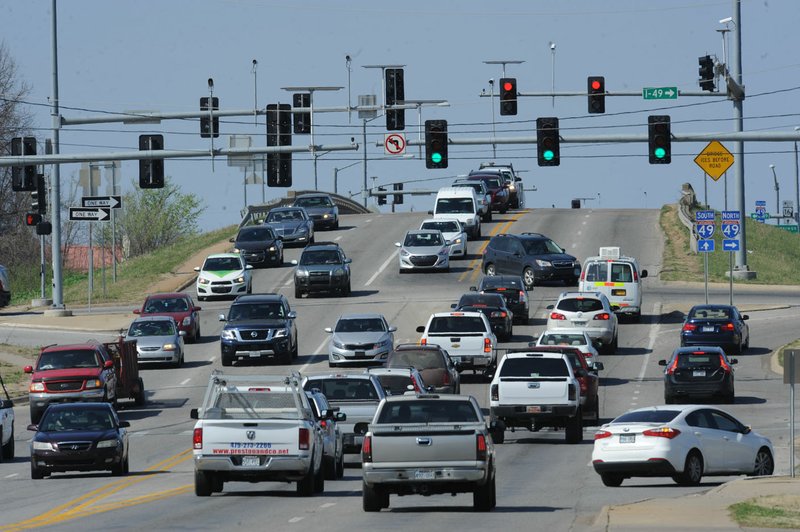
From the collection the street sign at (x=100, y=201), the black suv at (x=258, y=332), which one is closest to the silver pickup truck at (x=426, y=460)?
the black suv at (x=258, y=332)

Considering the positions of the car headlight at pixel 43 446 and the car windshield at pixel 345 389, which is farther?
the car windshield at pixel 345 389

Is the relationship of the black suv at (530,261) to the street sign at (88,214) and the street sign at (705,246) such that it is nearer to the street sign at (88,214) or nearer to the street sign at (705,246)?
the street sign at (705,246)

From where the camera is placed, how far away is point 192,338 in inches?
1996

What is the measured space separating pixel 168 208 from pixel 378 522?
381ft

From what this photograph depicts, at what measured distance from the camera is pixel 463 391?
135 ft

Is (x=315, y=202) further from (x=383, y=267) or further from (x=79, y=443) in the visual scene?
(x=79, y=443)

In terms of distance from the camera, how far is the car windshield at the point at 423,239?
2462 inches

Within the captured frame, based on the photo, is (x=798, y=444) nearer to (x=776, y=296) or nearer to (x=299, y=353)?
(x=299, y=353)

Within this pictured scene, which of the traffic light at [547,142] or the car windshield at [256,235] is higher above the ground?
the traffic light at [547,142]

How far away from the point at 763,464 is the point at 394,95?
68.9 ft

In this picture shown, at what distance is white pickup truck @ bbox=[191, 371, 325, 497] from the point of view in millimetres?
22172

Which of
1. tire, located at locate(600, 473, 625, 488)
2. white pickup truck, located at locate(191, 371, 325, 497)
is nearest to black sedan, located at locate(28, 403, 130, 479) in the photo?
white pickup truck, located at locate(191, 371, 325, 497)

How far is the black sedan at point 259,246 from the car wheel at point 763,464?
39457 millimetres

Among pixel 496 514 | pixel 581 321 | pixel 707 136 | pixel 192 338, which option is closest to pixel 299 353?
pixel 192 338
